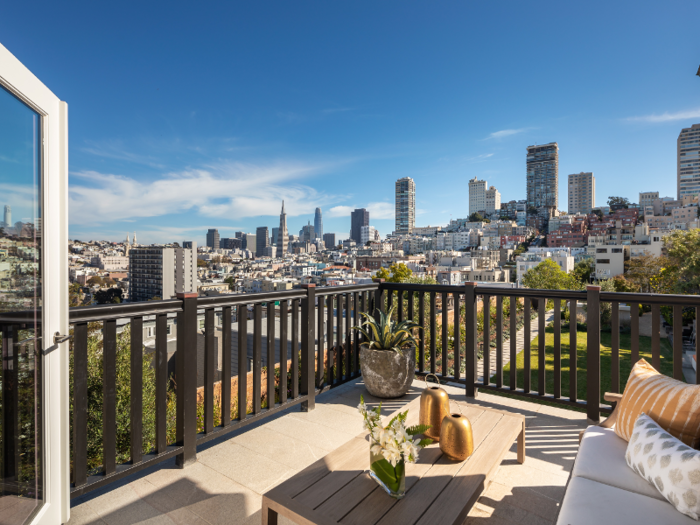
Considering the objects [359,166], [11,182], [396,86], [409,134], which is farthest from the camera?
[359,166]

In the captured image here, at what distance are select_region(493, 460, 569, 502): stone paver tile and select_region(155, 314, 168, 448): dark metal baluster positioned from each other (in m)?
1.76

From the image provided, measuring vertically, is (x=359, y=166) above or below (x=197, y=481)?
above

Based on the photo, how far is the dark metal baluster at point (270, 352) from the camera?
248 cm

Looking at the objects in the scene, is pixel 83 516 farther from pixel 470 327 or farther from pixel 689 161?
pixel 689 161

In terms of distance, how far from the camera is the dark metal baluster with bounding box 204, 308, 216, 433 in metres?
2.09

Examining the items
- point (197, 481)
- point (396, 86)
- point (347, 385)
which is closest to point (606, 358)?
point (347, 385)

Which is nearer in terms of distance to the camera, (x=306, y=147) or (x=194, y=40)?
(x=194, y=40)

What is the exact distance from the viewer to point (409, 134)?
2977 cm

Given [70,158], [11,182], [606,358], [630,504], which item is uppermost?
[70,158]

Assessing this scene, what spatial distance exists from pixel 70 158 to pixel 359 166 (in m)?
43.6

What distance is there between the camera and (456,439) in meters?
1.37

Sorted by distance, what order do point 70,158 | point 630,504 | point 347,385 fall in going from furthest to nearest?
point 347,385 → point 70,158 → point 630,504

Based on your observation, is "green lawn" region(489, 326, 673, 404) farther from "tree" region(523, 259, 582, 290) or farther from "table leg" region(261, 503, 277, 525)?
"tree" region(523, 259, 582, 290)

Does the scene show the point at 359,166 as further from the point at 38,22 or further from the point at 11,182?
the point at 11,182
